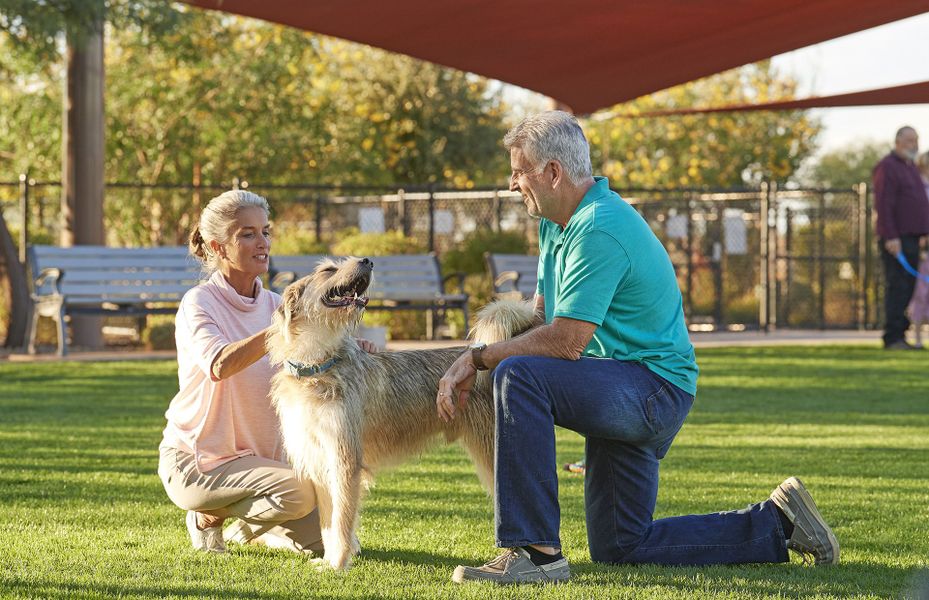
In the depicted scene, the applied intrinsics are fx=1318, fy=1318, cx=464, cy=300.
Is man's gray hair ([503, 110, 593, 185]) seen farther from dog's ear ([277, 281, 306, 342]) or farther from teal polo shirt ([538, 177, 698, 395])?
dog's ear ([277, 281, 306, 342])

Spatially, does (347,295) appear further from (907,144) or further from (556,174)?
(907,144)

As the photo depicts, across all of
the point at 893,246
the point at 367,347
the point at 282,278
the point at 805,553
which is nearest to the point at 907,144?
the point at 893,246

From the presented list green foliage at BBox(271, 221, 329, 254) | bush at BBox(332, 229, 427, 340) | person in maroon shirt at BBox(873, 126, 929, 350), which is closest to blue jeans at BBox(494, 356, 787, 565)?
person in maroon shirt at BBox(873, 126, 929, 350)

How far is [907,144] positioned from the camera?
1500cm

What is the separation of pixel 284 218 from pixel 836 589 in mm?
24085

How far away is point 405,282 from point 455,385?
11.4 metres

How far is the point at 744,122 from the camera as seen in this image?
31078mm

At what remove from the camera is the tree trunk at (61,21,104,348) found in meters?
15.9

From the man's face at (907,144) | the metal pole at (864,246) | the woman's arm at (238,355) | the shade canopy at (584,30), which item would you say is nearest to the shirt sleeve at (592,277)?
the woman's arm at (238,355)

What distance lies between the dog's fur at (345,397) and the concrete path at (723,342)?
8937mm

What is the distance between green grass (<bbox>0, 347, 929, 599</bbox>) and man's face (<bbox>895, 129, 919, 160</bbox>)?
4242mm

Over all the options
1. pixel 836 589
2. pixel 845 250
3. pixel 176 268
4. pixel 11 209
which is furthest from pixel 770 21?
pixel 11 209

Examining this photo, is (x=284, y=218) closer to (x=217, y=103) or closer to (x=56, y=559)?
(x=217, y=103)

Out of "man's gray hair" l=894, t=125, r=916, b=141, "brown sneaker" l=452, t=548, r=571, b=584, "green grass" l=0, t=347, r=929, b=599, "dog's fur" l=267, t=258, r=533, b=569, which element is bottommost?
"green grass" l=0, t=347, r=929, b=599
